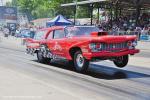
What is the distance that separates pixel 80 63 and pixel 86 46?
34.9 inches

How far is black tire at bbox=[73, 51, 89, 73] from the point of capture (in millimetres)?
14039

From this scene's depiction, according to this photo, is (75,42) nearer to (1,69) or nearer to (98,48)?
(98,48)

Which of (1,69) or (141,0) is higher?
(141,0)

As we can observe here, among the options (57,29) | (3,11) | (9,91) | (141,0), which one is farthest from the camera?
(3,11)

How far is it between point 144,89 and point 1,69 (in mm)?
6159

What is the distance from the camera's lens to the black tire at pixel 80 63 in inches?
553

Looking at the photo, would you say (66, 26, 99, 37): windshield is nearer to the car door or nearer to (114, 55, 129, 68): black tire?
the car door

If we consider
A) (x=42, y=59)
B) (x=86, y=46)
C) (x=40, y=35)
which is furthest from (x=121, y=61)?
(x=40, y=35)

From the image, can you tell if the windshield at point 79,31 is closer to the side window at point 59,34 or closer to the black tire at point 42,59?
the side window at point 59,34

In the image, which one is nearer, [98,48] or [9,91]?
[9,91]

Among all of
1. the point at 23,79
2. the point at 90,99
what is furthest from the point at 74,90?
the point at 23,79

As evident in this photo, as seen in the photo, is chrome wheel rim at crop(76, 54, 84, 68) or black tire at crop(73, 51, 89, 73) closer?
black tire at crop(73, 51, 89, 73)

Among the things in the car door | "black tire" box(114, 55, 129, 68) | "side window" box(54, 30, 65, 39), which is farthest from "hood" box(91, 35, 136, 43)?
"side window" box(54, 30, 65, 39)

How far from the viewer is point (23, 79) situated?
12258 mm
